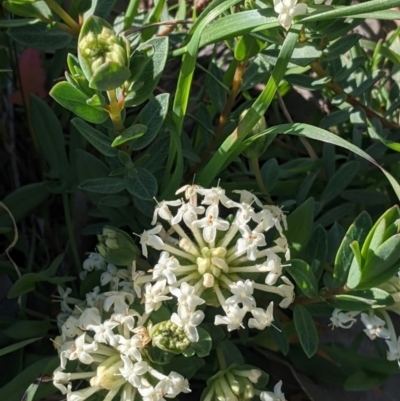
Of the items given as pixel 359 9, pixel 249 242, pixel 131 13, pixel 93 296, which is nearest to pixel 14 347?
pixel 93 296

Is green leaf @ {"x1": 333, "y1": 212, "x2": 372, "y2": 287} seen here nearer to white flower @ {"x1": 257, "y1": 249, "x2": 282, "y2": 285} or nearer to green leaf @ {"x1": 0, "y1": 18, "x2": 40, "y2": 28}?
white flower @ {"x1": 257, "y1": 249, "x2": 282, "y2": 285}

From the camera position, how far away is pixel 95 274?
1.73 meters

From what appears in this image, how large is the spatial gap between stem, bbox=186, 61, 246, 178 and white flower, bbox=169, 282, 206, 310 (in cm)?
55

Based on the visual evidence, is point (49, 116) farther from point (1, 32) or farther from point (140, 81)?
point (140, 81)

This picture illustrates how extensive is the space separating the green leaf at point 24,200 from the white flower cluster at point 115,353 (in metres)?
0.43

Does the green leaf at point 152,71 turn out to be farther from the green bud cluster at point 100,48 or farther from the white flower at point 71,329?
the white flower at point 71,329

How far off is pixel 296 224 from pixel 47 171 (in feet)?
3.03

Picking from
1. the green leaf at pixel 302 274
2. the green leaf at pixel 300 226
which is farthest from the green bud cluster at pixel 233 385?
the green leaf at pixel 300 226

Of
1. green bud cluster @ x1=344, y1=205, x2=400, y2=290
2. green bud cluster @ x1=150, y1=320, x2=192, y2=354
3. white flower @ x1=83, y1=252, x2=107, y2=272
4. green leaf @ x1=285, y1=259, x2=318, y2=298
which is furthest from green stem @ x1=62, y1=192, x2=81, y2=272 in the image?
green bud cluster @ x1=344, y1=205, x2=400, y2=290

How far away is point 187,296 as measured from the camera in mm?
1362

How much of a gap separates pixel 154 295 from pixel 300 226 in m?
0.43

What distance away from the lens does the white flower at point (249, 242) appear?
139 centimetres

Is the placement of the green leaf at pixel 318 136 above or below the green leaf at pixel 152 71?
below

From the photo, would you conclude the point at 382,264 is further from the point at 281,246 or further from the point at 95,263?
the point at 95,263
